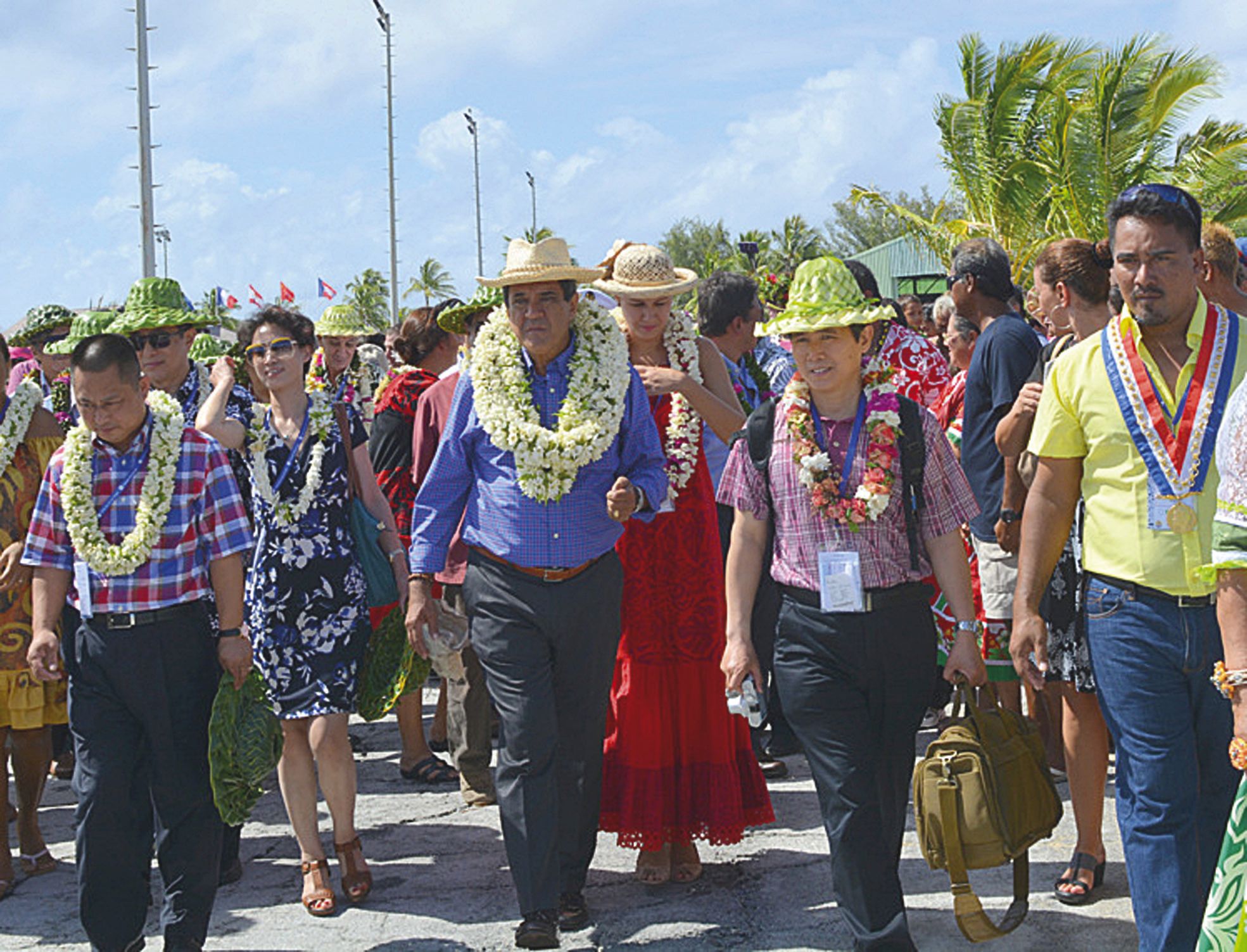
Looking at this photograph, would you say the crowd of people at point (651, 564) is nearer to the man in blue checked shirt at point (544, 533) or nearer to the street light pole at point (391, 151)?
the man in blue checked shirt at point (544, 533)

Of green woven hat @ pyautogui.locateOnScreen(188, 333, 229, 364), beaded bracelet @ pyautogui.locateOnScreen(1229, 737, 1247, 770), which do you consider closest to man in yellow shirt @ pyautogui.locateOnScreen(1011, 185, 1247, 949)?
beaded bracelet @ pyautogui.locateOnScreen(1229, 737, 1247, 770)

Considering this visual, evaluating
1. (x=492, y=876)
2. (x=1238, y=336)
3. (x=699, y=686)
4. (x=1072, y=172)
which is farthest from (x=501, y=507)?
(x=1072, y=172)

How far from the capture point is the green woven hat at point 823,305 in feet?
14.6

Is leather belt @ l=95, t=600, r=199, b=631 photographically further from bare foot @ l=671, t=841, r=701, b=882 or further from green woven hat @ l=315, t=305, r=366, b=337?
green woven hat @ l=315, t=305, r=366, b=337

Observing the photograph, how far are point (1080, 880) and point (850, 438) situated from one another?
192 centimetres

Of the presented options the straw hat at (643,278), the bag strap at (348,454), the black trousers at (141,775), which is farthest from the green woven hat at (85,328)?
the straw hat at (643,278)

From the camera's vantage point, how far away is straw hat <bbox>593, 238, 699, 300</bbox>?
5820mm

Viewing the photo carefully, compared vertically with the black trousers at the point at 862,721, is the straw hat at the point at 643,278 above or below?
above

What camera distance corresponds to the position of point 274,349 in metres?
5.75

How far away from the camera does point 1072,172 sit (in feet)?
74.6

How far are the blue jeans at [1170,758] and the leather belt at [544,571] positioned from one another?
194 centimetres

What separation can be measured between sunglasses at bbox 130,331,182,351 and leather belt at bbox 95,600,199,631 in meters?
1.43

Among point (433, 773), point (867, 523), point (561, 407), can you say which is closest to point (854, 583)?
point (867, 523)

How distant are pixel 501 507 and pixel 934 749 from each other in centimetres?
178
